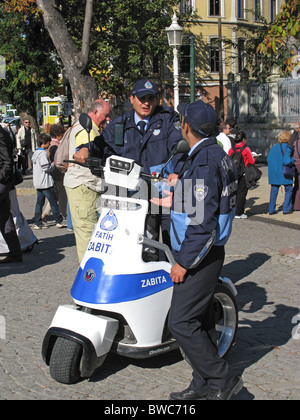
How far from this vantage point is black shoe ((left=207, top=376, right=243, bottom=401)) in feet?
12.2

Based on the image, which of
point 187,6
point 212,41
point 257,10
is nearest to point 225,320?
point 257,10

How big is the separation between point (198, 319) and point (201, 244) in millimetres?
507

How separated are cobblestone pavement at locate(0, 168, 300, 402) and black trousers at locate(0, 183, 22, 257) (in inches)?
8.8

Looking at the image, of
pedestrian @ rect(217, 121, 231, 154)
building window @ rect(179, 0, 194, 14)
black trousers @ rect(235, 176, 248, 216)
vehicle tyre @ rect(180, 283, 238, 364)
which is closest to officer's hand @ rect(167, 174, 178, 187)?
vehicle tyre @ rect(180, 283, 238, 364)

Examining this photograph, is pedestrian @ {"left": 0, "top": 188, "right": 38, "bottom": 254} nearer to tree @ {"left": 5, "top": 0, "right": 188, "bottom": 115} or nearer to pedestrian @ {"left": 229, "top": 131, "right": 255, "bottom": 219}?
pedestrian @ {"left": 229, "top": 131, "right": 255, "bottom": 219}

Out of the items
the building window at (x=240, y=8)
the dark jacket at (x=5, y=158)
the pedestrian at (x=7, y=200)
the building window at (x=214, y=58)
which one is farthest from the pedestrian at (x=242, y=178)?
the building window at (x=240, y=8)

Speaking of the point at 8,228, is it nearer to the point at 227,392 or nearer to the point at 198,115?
the point at 198,115

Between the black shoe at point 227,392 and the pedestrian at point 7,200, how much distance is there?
4.59 metres

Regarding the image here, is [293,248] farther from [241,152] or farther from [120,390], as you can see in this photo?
[120,390]

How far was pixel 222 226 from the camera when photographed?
3.72m

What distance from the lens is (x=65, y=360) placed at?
4.10m

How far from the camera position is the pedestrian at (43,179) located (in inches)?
435
